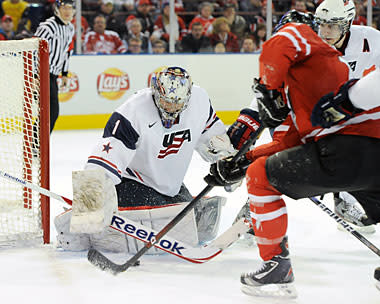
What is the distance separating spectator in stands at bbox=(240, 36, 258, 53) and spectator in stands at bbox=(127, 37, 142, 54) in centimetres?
112

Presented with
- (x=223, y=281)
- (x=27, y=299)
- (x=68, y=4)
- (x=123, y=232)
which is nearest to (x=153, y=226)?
(x=123, y=232)

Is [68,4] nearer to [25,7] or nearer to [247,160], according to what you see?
[25,7]

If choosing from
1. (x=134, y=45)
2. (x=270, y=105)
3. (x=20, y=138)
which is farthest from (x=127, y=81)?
(x=270, y=105)

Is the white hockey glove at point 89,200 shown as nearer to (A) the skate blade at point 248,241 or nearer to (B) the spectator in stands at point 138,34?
(A) the skate blade at point 248,241

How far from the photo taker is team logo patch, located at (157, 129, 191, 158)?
3.11 m

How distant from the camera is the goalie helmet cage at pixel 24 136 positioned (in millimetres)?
3176

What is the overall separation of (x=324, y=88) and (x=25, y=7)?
5236 millimetres

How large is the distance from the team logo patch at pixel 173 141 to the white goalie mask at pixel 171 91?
11 centimetres

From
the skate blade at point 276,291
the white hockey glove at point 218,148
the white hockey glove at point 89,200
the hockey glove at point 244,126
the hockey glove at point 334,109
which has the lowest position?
the skate blade at point 276,291

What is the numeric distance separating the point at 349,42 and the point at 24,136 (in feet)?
5.19

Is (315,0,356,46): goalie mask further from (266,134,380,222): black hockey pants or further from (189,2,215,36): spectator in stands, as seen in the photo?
(189,2,215,36): spectator in stands

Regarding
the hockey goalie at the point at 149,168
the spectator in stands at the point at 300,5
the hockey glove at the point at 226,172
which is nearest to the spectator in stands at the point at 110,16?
the spectator in stands at the point at 300,5

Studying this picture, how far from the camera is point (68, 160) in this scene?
5508 millimetres

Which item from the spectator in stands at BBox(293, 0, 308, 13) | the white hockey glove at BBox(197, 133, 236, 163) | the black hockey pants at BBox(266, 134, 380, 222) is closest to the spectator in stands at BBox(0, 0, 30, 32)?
the spectator in stands at BBox(293, 0, 308, 13)
